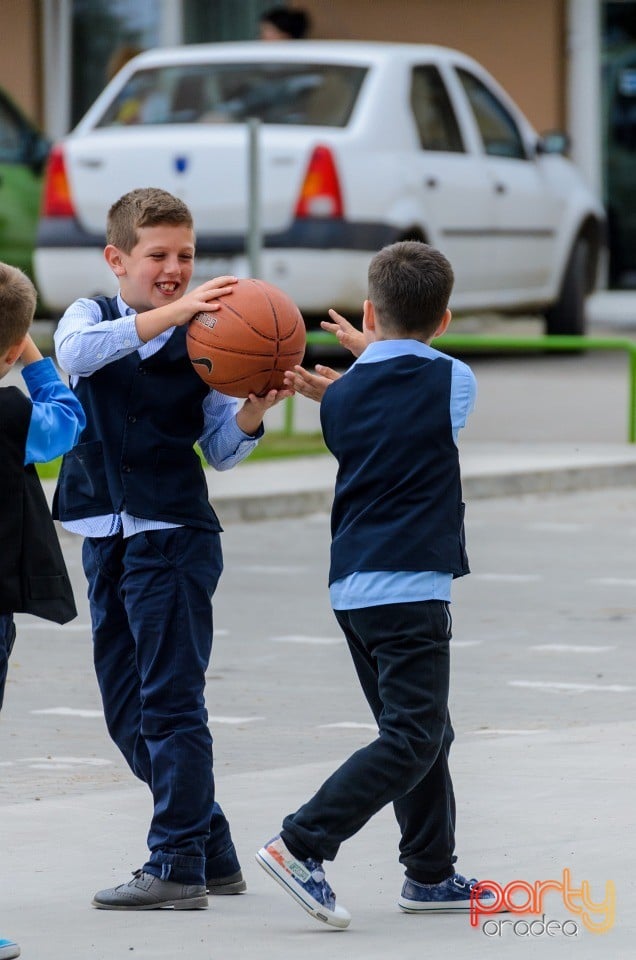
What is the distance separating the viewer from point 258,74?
17.4m

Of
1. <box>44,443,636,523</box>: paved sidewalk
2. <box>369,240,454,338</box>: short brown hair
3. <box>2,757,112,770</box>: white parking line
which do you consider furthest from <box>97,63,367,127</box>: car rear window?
<box>369,240,454,338</box>: short brown hair

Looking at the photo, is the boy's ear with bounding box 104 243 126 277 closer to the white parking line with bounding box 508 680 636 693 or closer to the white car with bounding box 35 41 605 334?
the white parking line with bounding box 508 680 636 693

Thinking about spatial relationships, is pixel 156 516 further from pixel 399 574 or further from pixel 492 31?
pixel 492 31

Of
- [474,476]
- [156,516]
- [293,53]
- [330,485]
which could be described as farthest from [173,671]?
[293,53]

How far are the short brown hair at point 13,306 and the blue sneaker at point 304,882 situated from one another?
122 centimetres

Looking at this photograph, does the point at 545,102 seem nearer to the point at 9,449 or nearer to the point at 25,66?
the point at 25,66

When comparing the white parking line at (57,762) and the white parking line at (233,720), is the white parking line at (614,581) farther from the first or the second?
the white parking line at (57,762)

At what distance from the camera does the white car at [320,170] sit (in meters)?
16.2

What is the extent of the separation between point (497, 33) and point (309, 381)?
1892cm

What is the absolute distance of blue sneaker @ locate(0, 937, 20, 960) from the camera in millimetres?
4895

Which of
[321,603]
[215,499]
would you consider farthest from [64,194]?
[321,603]

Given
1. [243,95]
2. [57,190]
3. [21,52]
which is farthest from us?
[21,52]

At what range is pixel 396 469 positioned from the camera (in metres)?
5.24

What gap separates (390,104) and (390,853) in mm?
11794
